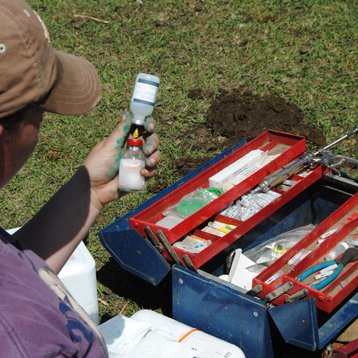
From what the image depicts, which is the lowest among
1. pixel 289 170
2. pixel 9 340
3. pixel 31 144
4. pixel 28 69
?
pixel 289 170

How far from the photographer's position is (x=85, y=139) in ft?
16.3

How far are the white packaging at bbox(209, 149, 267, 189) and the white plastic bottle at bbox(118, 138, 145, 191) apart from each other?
131cm

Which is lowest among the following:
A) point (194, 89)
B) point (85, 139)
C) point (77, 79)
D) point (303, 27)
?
point (85, 139)

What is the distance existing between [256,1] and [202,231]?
3523 millimetres

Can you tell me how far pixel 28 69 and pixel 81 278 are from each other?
1737mm

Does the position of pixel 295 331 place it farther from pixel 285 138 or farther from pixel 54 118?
pixel 54 118

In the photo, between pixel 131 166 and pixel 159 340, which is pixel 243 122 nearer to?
pixel 159 340

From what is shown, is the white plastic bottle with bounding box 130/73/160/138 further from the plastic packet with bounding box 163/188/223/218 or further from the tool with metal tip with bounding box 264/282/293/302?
the plastic packet with bounding box 163/188/223/218

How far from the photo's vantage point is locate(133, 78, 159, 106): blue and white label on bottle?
232 centimetres

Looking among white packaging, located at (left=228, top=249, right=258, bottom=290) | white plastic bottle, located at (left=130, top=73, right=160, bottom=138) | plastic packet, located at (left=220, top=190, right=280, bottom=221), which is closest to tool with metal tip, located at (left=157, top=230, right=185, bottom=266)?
white packaging, located at (left=228, top=249, right=258, bottom=290)

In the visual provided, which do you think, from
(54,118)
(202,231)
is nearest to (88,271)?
(202,231)

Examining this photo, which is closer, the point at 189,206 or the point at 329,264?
the point at 329,264

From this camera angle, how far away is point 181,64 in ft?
18.5

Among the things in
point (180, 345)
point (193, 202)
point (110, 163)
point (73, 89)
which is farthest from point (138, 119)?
point (193, 202)
